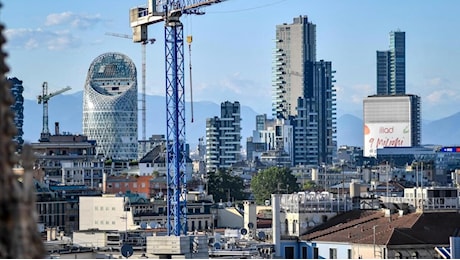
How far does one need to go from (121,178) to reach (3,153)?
123845 mm

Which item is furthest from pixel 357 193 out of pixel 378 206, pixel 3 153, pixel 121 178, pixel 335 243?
pixel 3 153

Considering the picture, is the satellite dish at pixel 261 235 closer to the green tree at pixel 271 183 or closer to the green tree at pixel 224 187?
the green tree at pixel 224 187

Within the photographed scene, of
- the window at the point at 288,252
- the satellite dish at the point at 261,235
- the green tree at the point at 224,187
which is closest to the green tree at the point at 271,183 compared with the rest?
the green tree at the point at 224,187

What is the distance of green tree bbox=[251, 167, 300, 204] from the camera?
455 ft

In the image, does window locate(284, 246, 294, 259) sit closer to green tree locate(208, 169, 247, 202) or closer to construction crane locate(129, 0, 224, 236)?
construction crane locate(129, 0, 224, 236)

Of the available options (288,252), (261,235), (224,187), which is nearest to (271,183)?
(224,187)

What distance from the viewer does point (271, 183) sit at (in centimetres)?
14412

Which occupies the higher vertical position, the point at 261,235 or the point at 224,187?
the point at 224,187

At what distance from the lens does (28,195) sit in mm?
5363

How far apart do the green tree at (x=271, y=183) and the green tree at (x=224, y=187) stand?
1.84 m

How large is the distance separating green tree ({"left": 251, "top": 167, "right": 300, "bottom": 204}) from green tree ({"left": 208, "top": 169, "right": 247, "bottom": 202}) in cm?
184

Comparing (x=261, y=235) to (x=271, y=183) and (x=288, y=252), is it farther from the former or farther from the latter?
(x=271, y=183)

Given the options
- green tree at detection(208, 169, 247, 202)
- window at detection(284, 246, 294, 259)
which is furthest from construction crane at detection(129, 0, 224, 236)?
green tree at detection(208, 169, 247, 202)

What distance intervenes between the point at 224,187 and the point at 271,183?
37.6 feet
